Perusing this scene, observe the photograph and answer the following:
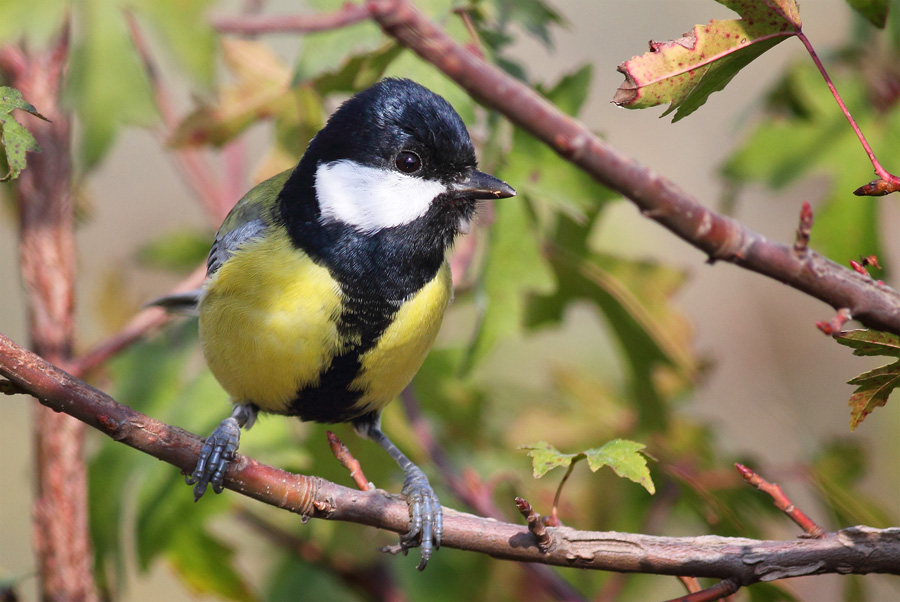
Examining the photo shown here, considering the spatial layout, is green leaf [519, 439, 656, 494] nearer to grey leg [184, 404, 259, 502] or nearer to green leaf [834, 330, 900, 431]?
green leaf [834, 330, 900, 431]

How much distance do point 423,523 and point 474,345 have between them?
423mm

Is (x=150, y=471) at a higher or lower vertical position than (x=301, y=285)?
lower

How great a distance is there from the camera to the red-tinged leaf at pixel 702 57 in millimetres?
1186

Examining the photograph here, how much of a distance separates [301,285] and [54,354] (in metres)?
0.90

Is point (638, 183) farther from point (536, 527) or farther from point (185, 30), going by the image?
point (185, 30)

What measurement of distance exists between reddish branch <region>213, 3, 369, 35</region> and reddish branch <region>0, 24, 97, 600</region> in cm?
44

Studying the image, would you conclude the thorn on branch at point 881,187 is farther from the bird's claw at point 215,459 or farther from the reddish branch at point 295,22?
the bird's claw at point 215,459

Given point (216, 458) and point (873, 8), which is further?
point (216, 458)

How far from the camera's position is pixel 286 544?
8.68ft

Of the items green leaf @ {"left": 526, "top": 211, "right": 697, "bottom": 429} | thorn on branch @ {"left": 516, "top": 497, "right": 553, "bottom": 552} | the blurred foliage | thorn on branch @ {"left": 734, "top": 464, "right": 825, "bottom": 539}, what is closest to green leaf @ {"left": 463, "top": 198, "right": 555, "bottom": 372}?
the blurred foliage

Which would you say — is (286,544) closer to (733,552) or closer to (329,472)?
(329,472)

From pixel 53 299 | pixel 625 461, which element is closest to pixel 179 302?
pixel 53 299

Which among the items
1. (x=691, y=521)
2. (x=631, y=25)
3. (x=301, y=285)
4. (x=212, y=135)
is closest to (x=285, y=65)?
(x=212, y=135)

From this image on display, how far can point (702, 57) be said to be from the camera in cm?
122
